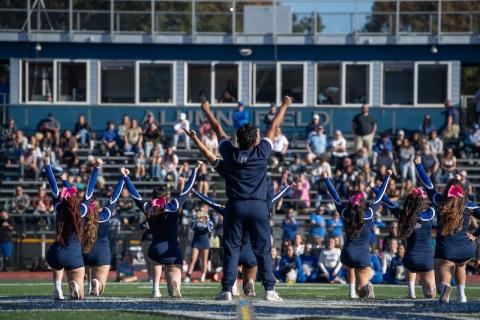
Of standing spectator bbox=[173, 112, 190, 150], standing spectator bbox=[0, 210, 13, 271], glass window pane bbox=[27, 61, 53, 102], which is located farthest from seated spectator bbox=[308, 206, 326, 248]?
glass window pane bbox=[27, 61, 53, 102]

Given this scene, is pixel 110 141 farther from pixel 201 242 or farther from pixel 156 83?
pixel 201 242

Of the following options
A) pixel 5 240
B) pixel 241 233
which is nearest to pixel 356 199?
pixel 241 233

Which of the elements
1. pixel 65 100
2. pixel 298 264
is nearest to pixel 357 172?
pixel 298 264

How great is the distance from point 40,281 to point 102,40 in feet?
36.6

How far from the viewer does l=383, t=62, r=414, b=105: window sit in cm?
3312

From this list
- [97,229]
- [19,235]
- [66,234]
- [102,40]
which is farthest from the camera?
[102,40]

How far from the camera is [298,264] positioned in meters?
24.1

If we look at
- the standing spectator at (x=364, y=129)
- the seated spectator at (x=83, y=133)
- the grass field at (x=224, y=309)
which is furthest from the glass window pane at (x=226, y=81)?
the grass field at (x=224, y=309)

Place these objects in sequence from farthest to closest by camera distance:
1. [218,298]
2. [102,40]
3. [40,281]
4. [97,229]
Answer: [102,40], [40,281], [97,229], [218,298]

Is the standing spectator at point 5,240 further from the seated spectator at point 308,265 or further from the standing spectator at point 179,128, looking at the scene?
the seated spectator at point 308,265

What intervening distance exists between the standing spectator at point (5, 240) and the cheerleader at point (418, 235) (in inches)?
492

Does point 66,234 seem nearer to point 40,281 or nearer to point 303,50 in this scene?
point 40,281

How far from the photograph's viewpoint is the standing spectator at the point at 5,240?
26625 mm

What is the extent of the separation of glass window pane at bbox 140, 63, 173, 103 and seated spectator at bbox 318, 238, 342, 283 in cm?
1035
